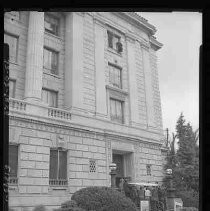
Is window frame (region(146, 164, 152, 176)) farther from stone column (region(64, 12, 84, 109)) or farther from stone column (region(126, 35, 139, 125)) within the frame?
stone column (region(64, 12, 84, 109))

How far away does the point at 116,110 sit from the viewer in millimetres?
26422

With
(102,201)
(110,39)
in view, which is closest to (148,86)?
(110,39)

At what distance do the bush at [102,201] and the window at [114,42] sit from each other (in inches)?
551

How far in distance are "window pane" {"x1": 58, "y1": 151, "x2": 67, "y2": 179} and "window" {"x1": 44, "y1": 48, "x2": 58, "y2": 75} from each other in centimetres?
550

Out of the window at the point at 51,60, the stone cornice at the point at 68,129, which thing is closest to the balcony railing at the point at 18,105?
the stone cornice at the point at 68,129

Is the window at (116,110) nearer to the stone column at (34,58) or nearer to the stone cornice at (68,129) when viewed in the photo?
the stone cornice at (68,129)

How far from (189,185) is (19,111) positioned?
16.4 m

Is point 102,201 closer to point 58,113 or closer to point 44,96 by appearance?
point 58,113

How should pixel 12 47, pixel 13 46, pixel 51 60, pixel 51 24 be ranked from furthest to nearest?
pixel 51 24, pixel 51 60, pixel 13 46, pixel 12 47

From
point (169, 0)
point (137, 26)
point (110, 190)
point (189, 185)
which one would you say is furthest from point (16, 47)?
point (169, 0)

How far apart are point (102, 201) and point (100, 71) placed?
463 inches

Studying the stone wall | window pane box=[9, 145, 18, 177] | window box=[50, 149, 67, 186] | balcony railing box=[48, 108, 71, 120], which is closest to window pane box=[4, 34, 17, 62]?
the stone wall

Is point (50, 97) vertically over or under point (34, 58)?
under

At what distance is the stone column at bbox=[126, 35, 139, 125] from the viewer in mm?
27078
